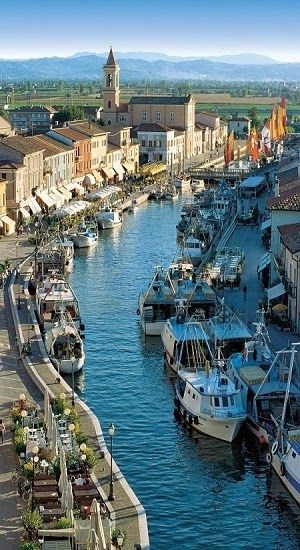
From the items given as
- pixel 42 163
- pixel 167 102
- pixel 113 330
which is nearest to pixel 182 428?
pixel 113 330

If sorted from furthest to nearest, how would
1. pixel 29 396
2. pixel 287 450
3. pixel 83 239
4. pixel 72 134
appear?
pixel 72 134 < pixel 83 239 < pixel 29 396 < pixel 287 450

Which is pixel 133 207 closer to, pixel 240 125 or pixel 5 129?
pixel 5 129

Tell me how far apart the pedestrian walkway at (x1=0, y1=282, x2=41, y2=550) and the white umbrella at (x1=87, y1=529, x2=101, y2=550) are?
2105 mm

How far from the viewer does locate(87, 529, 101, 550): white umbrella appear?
2365cm

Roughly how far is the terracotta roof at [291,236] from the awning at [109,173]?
5628cm

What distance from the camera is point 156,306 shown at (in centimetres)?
5056

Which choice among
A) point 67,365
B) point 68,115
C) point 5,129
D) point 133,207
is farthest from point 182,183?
point 67,365

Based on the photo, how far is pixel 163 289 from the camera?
52625 mm

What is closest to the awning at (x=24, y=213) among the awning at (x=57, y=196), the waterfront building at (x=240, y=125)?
the awning at (x=57, y=196)

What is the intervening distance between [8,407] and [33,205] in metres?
48.4

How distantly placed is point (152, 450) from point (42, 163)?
5777cm

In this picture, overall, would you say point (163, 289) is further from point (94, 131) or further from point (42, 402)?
point (94, 131)

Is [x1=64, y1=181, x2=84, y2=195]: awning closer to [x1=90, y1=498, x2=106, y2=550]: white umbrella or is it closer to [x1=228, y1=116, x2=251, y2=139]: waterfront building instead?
[x1=90, y1=498, x2=106, y2=550]: white umbrella

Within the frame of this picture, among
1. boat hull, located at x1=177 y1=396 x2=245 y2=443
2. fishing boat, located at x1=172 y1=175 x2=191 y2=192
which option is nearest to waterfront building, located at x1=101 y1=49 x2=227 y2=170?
fishing boat, located at x1=172 y1=175 x2=191 y2=192
